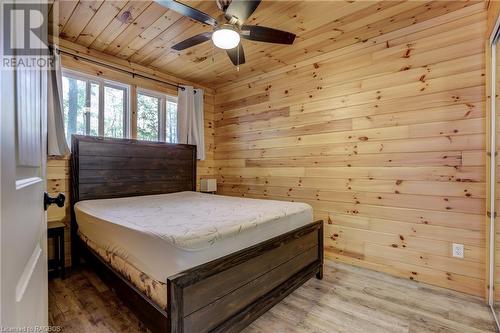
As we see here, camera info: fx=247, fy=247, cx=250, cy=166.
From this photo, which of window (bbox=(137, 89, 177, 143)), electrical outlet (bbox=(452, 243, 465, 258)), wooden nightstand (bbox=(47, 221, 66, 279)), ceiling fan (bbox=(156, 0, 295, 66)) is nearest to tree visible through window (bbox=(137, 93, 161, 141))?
window (bbox=(137, 89, 177, 143))

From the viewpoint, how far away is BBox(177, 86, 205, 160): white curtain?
4039 millimetres

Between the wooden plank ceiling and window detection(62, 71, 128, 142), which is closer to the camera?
the wooden plank ceiling

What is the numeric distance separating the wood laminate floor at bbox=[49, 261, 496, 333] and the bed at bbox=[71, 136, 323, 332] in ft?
0.51

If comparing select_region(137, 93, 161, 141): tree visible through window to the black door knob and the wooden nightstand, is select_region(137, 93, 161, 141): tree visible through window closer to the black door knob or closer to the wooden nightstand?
the wooden nightstand

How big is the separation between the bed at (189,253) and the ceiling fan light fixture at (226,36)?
1.46 meters

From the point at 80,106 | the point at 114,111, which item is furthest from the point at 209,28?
the point at 80,106

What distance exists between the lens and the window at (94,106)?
305 cm

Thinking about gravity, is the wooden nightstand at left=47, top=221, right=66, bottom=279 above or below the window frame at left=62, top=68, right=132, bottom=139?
below

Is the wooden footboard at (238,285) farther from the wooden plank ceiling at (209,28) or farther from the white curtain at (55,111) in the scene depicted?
the white curtain at (55,111)

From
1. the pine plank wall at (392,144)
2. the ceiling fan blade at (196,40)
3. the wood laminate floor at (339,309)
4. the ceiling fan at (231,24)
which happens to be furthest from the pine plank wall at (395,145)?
the ceiling fan blade at (196,40)

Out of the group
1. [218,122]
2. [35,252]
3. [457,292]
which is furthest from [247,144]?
[35,252]

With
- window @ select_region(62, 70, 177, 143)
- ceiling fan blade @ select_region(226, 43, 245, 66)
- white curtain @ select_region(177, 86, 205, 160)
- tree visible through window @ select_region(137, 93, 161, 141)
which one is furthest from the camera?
white curtain @ select_region(177, 86, 205, 160)

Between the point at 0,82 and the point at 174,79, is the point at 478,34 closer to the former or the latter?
the point at 0,82

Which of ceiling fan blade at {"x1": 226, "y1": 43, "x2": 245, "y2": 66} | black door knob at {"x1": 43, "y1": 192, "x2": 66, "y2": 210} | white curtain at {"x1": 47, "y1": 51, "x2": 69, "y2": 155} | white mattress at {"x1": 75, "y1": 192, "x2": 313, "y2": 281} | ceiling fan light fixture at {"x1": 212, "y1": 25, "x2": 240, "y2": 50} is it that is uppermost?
ceiling fan blade at {"x1": 226, "y1": 43, "x2": 245, "y2": 66}
